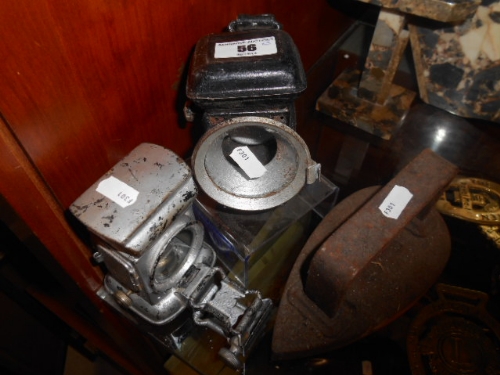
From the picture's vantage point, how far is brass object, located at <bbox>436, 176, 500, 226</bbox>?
46.6 inches

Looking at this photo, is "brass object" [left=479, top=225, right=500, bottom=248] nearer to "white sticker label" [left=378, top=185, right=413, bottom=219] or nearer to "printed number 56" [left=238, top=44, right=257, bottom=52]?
"white sticker label" [left=378, top=185, right=413, bottom=219]

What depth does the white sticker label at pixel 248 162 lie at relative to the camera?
97cm

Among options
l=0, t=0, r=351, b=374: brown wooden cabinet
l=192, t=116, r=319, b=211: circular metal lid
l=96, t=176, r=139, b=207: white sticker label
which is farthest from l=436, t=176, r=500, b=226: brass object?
l=96, t=176, r=139, b=207: white sticker label

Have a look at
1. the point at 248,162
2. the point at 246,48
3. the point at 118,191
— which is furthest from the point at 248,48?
the point at 118,191

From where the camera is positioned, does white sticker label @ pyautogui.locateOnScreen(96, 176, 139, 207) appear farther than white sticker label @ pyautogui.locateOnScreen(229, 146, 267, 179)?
No

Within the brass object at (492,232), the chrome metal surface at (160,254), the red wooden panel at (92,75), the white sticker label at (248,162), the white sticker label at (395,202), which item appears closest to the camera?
the red wooden panel at (92,75)

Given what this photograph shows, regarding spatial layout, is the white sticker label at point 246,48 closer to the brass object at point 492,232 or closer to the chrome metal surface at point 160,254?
the chrome metal surface at point 160,254

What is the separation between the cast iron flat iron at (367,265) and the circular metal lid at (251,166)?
158mm

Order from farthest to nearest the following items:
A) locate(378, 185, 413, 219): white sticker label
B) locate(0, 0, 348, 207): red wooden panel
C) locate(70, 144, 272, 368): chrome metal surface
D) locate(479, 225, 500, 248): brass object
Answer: locate(479, 225, 500, 248): brass object < locate(378, 185, 413, 219): white sticker label < locate(70, 144, 272, 368): chrome metal surface < locate(0, 0, 348, 207): red wooden panel

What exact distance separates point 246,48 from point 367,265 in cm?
60

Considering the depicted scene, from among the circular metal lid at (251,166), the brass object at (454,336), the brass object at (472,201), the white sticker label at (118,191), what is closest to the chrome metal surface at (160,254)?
the white sticker label at (118,191)

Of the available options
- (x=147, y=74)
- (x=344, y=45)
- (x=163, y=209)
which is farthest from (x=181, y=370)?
(x=344, y=45)

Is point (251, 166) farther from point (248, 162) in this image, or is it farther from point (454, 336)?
point (454, 336)

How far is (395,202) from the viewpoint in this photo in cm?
86
